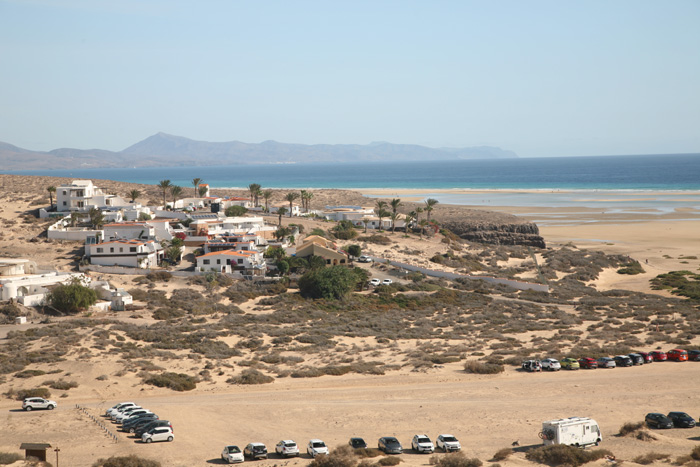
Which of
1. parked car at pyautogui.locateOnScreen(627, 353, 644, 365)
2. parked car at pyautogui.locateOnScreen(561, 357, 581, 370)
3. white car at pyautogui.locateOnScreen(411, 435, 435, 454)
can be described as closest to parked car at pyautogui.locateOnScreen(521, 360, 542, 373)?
parked car at pyautogui.locateOnScreen(561, 357, 581, 370)

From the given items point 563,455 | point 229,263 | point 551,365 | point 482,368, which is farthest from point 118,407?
point 229,263

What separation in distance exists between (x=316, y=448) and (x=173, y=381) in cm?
1167

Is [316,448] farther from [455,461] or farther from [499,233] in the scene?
[499,233]

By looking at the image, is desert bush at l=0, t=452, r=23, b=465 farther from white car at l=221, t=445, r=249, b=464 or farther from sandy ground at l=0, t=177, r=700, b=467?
white car at l=221, t=445, r=249, b=464

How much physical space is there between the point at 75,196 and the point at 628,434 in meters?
65.8

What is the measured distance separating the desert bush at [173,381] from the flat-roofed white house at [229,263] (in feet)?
71.9

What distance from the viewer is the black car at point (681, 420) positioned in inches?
991

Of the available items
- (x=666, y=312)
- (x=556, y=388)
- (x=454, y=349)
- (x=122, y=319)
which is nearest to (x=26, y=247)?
(x=122, y=319)

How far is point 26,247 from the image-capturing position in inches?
2375

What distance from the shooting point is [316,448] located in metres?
22.7

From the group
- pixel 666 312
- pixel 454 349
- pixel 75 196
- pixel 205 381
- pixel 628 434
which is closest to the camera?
pixel 628 434

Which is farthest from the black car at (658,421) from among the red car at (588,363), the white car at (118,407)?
the white car at (118,407)

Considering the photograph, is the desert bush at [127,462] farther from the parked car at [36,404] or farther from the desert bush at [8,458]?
the parked car at [36,404]

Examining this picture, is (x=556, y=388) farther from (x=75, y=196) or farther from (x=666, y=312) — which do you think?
(x=75, y=196)
